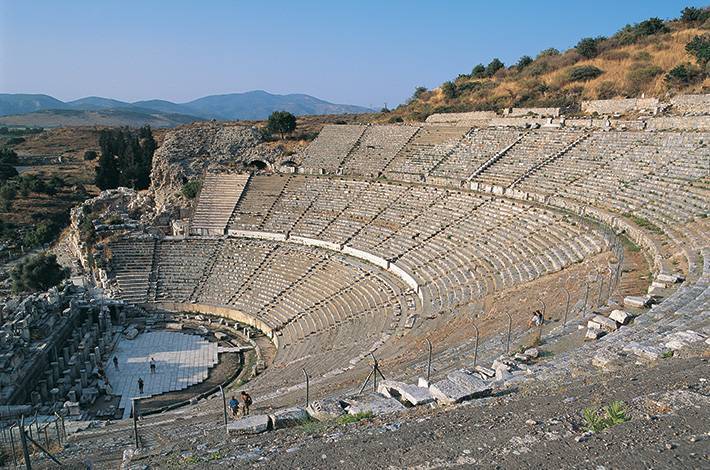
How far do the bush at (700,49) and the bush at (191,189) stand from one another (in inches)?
1262

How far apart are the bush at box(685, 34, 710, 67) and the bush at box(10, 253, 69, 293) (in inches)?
1491

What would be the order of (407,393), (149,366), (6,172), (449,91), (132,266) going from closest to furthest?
(407,393) < (149,366) < (132,266) < (449,91) < (6,172)

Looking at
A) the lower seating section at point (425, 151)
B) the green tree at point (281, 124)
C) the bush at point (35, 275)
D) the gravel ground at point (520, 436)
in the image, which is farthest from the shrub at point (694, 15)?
the bush at point (35, 275)

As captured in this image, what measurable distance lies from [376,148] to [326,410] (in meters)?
27.8

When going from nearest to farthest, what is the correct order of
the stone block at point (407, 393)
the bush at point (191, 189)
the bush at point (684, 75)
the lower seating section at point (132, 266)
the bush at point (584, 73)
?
the stone block at point (407, 393) → the lower seating section at point (132, 266) → the bush at point (684, 75) → the bush at point (191, 189) → the bush at point (584, 73)

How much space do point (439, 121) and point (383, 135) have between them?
4963 millimetres

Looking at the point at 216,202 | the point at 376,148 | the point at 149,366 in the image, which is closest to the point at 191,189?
the point at 216,202

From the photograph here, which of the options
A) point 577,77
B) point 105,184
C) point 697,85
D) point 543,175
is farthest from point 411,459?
point 105,184

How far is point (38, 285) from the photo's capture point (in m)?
23.7

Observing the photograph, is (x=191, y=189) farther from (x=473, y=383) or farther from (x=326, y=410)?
(x=473, y=383)

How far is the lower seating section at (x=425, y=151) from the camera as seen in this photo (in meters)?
29.4

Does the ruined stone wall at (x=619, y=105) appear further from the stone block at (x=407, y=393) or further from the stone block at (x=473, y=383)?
the stone block at (x=407, y=393)

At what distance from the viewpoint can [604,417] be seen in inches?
199

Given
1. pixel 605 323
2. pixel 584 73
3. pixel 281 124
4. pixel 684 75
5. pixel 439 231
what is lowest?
pixel 439 231
